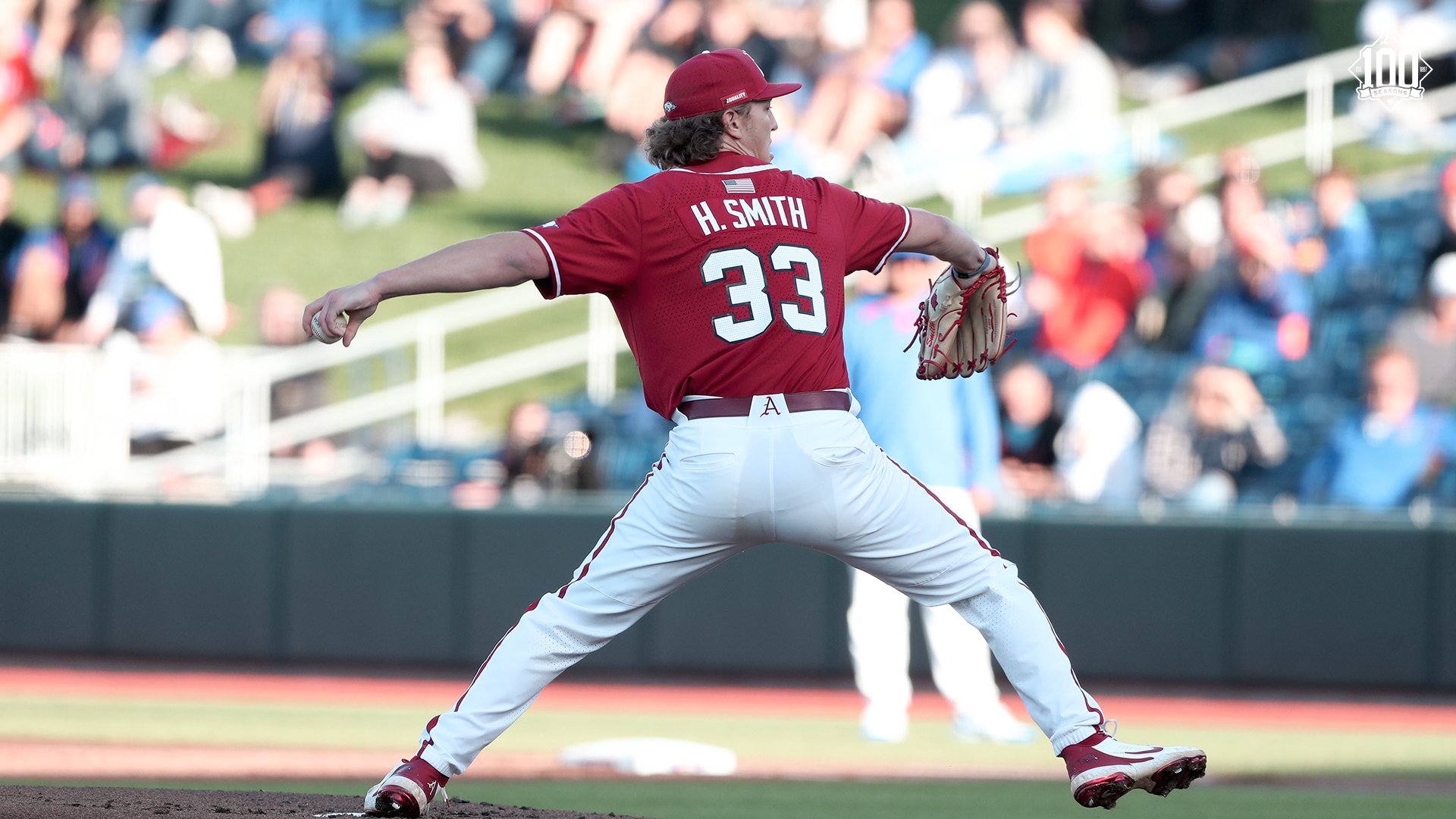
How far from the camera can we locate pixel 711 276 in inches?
130

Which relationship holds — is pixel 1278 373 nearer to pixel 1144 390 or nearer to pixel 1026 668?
pixel 1144 390

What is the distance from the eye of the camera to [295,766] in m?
5.68

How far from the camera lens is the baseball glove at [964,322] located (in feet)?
12.3

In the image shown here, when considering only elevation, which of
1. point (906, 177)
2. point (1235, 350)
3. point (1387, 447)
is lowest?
point (1387, 447)

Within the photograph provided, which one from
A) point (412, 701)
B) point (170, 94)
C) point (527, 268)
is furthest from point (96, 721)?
point (170, 94)

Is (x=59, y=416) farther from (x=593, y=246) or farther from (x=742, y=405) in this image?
(x=742, y=405)

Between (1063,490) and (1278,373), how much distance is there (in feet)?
5.33

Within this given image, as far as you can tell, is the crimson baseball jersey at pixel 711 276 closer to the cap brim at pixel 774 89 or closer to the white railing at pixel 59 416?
the cap brim at pixel 774 89

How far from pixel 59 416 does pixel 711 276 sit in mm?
7175

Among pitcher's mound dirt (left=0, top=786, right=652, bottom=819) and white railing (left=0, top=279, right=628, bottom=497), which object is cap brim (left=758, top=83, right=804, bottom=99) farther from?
white railing (left=0, top=279, right=628, bottom=497)

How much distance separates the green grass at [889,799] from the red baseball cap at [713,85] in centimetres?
207

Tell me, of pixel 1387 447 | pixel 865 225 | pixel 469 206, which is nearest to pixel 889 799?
pixel 865 225

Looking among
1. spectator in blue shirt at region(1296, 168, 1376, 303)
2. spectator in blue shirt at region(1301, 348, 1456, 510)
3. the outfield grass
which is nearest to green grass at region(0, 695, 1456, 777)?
spectator in blue shirt at region(1301, 348, 1456, 510)

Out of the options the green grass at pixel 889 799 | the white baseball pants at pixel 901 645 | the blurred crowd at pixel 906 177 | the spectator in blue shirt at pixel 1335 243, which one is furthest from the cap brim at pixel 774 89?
the spectator in blue shirt at pixel 1335 243
